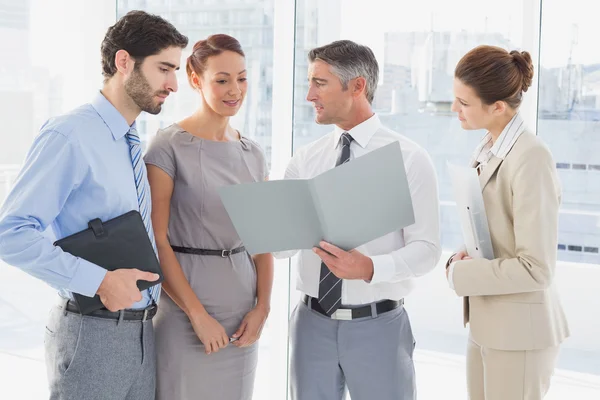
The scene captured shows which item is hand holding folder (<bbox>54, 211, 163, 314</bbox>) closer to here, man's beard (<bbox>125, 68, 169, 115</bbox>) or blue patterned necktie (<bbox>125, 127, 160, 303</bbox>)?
blue patterned necktie (<bbox>125, 127, 160, 303</bbox>)

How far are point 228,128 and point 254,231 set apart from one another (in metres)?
0.59

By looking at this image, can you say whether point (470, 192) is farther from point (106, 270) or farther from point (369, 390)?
point (106, 270)

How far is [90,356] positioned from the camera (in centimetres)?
184

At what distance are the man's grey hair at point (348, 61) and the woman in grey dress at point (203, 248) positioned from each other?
284 millimetres

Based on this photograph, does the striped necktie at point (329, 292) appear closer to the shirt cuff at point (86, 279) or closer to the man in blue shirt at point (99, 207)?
the man in blue shirt at point (99, 207)

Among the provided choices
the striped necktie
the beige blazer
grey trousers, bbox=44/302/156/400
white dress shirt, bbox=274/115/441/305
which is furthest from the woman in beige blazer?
grey trousers, bbox=44/302/156/400

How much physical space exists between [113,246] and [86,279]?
12cm

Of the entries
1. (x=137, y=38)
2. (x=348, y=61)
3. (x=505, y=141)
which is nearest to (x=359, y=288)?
(x=505, y=141)

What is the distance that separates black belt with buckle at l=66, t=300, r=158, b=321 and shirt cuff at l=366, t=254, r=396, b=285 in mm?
648

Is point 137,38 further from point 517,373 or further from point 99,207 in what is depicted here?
point 517,373

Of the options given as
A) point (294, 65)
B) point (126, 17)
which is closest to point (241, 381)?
point (126, 17)

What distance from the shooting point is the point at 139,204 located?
1937 millimetres

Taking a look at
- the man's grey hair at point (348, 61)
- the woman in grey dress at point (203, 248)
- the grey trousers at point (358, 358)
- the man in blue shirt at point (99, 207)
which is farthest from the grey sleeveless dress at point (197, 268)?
the man's grey hair at point (348, 61)

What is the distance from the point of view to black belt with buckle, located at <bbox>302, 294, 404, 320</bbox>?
2.08m
